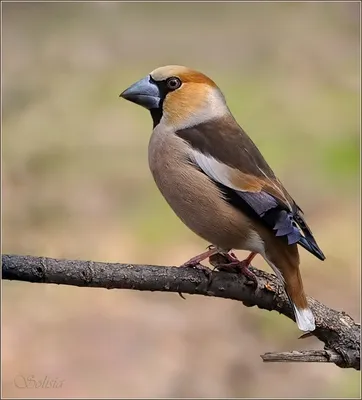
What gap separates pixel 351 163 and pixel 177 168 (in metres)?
4.11

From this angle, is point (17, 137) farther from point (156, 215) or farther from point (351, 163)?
point (351, 163)

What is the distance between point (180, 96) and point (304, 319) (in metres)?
0.75

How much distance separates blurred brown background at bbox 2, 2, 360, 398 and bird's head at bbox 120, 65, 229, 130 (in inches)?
74.4

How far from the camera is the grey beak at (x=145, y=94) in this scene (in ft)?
7.16

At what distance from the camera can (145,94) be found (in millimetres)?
2227

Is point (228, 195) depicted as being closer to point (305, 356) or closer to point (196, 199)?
point (196, 199)

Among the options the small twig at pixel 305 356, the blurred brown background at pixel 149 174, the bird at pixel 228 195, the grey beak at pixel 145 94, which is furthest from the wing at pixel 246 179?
the blurred brown background at pixel 149 174

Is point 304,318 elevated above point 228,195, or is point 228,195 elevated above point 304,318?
point 228,195

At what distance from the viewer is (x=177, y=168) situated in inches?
83.0

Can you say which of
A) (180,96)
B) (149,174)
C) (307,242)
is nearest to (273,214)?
(307,242)

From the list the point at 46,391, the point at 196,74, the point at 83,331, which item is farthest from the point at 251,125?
the point at 196,74

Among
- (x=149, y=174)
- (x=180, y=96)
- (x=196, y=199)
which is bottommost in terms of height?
(x=149, y=174)

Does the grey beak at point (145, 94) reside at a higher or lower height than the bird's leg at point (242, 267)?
higher

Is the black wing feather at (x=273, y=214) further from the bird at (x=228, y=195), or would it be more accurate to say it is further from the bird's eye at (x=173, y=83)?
the bird's eye at (x=173, y=83)
